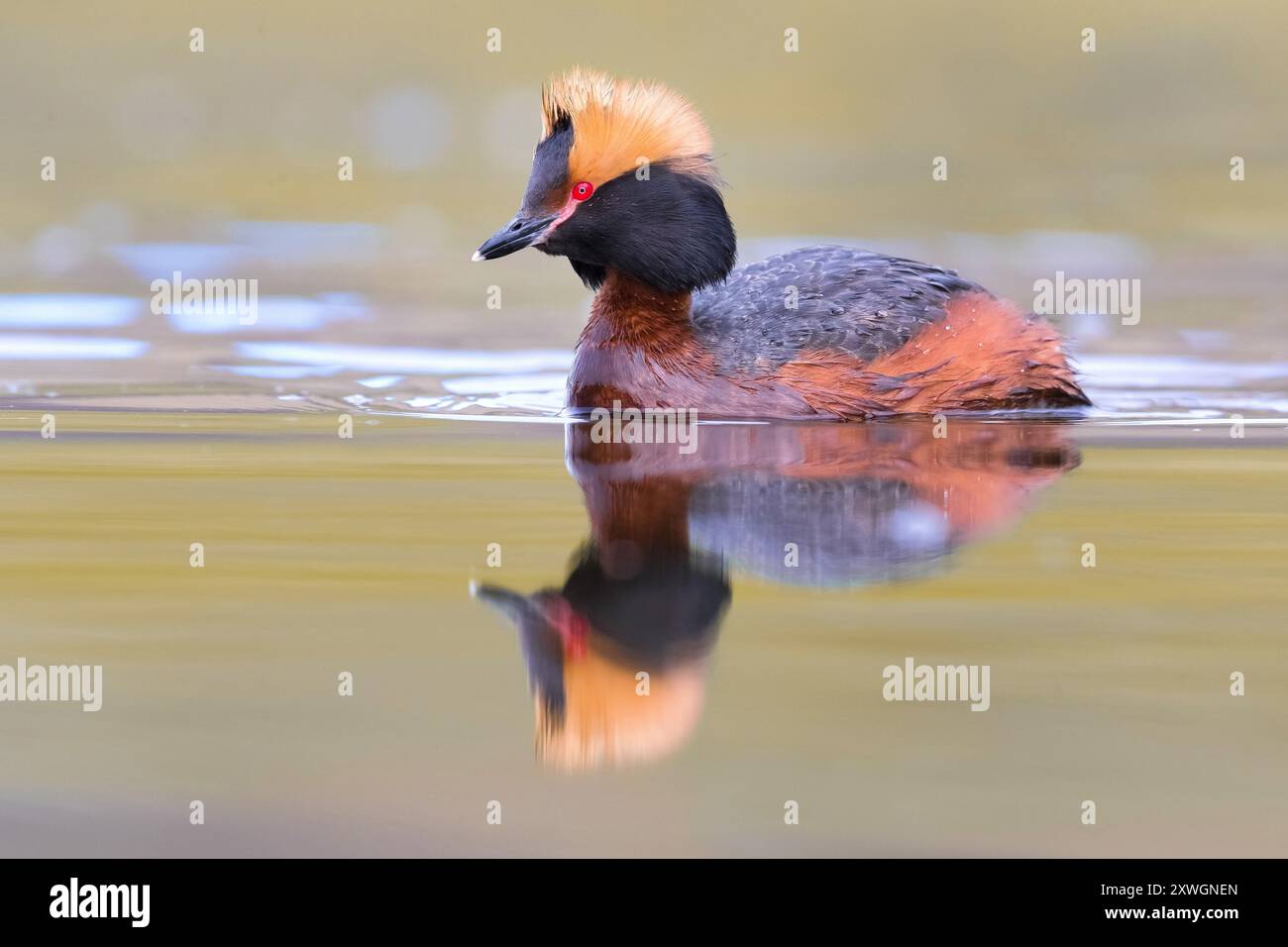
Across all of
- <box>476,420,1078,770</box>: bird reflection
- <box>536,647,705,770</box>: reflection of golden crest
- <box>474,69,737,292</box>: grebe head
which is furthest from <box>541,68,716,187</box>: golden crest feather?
<box>536,647,705,770</box>: reflection of golden crest

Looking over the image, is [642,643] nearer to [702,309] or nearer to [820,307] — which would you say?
[820,307]

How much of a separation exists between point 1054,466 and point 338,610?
3852mm

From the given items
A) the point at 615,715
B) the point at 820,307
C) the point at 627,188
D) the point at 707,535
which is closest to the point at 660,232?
the point at 627,188

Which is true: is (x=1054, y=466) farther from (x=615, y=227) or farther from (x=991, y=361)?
(x=615, y=227)

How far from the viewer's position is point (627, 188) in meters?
10.4

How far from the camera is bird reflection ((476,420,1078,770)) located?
534 centimetres

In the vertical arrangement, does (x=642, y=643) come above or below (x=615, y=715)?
above

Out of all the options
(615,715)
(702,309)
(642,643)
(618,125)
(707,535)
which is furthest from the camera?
(702,309)

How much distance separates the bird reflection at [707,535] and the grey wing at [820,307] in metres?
0.47

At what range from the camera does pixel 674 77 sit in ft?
60.4

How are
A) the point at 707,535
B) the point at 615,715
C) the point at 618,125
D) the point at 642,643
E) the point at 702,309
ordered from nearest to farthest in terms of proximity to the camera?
the point at 615,715 → the point at 642,643 → the point at 707,535 → the point at 618,125 → the point at 702,309

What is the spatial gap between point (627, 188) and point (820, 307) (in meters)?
1.19

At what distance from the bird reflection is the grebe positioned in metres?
0.29

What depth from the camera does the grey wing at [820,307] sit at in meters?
10.2
